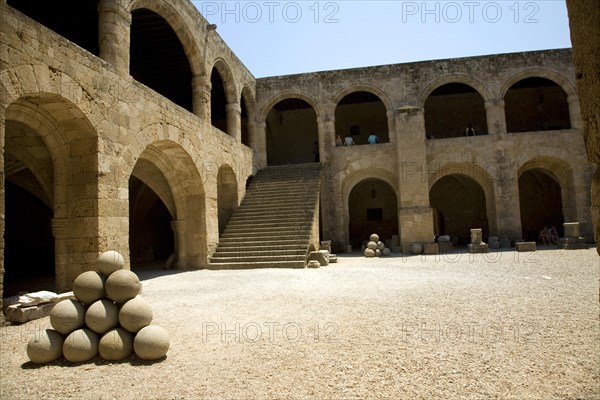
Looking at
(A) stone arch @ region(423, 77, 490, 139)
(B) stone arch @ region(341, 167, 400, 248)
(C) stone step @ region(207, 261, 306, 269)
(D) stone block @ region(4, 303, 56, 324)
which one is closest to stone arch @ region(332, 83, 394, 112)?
(B) stone arch @ region(341, 167, 400, 248)

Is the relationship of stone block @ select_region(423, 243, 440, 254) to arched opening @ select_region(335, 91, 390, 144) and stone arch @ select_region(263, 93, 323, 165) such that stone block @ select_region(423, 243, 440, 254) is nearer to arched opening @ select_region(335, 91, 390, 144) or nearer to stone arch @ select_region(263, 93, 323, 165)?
arched opening @ select_region(335, 91, 390, 144)

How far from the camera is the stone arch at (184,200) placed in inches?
438

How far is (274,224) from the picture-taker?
1240 cm

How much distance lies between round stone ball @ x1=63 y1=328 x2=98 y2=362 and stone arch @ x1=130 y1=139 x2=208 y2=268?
24.2ft

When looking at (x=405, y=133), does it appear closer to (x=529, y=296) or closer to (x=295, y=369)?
(x=529, y=296)

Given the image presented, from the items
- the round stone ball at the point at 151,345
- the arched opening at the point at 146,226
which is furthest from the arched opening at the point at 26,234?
the round stone ball at the point at 151,345

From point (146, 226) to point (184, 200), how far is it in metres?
5.62

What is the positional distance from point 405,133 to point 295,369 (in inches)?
525

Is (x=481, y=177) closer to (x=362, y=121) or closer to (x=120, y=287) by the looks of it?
(x=362, y=121)

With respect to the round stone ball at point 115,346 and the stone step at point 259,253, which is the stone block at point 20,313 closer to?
the round stone ball at point 115,346

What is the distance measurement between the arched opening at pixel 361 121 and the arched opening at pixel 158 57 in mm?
8461

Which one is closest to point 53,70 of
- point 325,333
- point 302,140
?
point 325,333

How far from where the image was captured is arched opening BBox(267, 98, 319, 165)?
21062 millimetres

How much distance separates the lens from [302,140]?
834 inches
